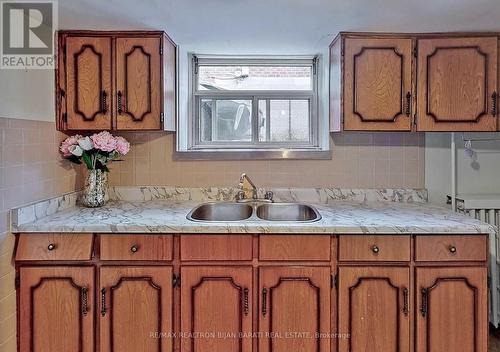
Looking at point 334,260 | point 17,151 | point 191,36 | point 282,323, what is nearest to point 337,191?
point 334,260

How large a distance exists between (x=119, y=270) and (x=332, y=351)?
1131 mm

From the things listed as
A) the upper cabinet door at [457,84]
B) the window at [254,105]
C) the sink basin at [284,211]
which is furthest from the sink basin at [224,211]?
the upper cabinet door at [457,84]

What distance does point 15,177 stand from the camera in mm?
1804

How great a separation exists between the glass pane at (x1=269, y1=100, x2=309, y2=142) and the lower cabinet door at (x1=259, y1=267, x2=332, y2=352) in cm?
115

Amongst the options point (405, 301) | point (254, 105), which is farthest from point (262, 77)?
point (405, 301)

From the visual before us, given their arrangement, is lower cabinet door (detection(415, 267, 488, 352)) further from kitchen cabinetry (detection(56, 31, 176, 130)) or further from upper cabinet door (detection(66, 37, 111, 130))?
upper cabinet door (detection(66, 37, 111, 130))

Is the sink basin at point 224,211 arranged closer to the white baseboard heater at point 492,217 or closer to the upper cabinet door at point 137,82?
the upper cabinet door at point 137,82

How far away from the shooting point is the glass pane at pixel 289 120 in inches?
107

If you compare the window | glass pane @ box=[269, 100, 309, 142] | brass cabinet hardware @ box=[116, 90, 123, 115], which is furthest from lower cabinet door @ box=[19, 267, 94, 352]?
glass pane @ box=[269, 100, 309, 142]

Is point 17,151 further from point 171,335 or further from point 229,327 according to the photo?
point 229,327

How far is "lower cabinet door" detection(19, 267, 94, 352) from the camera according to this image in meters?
1.84

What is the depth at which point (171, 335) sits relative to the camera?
1854 millimetres

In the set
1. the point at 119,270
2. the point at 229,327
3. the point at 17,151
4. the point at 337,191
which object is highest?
the point at 17,151

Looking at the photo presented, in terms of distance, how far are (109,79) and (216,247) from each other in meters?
1.18
